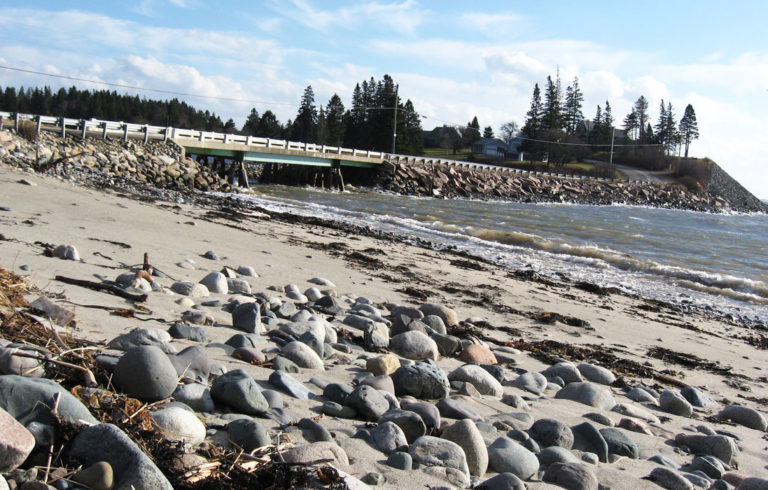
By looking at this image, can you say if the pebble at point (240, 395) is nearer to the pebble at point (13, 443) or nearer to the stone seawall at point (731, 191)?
the pebble at point (13, 443)

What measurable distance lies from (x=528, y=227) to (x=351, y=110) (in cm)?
7255

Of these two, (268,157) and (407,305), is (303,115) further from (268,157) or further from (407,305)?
(407,305)

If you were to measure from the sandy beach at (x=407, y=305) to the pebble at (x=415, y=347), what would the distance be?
0.19m

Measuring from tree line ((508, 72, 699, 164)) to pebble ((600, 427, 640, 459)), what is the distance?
92472 millimetres

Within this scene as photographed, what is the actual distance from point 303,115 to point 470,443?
303 feet

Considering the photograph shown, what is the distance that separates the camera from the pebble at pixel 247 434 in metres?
Result: 2.49

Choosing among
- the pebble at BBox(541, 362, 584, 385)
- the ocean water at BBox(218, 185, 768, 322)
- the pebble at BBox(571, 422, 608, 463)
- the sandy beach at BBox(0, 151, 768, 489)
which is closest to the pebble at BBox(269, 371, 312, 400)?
the sandy beach at BBox(0, 151, 768, 489)

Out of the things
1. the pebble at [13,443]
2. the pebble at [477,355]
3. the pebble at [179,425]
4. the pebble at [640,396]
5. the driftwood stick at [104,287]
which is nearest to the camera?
the pebble at [13,443]

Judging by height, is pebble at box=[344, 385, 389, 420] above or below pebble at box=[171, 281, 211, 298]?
below

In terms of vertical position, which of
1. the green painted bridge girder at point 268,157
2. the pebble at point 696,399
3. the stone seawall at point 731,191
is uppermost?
the stone seawall at point 731,191

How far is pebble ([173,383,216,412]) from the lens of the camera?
280cm

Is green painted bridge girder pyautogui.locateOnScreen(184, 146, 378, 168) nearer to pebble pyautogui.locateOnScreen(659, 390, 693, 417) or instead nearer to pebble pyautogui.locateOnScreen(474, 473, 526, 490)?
pebble pyautogui.locateOnScreen(659, 390, 693, 417)

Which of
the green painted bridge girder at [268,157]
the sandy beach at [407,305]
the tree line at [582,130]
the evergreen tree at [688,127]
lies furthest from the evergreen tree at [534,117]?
the sandy beach at [407,305]

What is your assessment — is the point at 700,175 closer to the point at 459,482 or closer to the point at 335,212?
the point at 335,212
